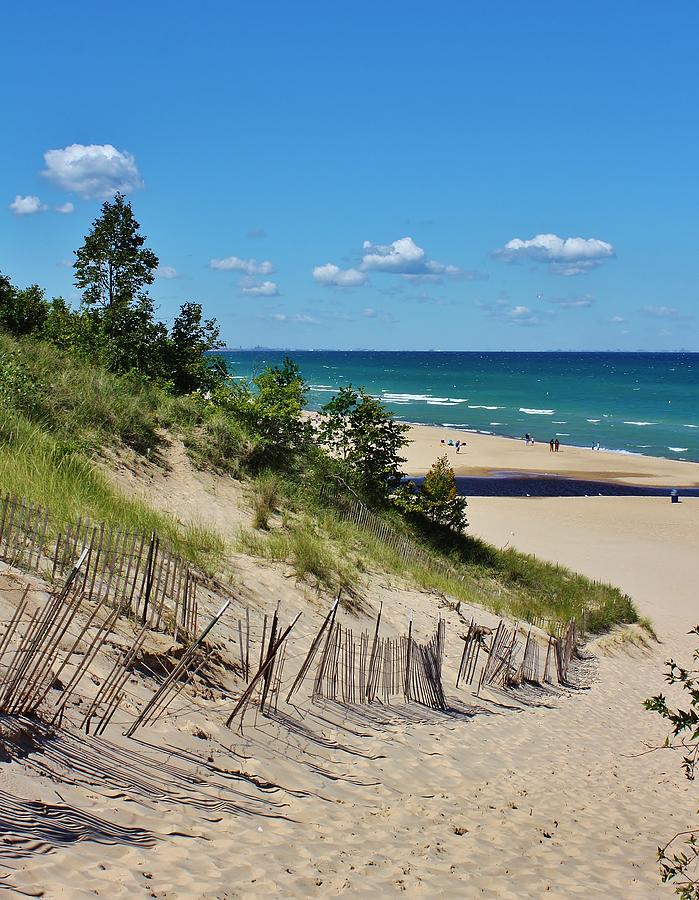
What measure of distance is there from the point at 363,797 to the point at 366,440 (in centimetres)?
1314

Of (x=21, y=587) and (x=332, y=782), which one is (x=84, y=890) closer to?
(x=332, y=782)

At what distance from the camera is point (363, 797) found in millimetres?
5898

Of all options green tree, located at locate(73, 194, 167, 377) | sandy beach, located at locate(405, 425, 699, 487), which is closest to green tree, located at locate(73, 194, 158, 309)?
green tree, located at locate(73, 194, 167, 377)

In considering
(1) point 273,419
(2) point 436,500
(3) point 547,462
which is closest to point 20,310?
(1) point 273,419

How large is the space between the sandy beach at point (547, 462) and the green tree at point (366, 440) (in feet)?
79.9

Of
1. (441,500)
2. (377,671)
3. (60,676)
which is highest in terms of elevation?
(441,500)

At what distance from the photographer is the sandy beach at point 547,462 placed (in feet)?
148

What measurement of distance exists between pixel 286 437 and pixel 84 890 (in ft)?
45.6

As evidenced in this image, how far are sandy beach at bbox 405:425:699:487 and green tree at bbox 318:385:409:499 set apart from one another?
24363 millimetres

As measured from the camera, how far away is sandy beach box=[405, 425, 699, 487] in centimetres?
4516

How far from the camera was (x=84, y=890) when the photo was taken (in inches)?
141

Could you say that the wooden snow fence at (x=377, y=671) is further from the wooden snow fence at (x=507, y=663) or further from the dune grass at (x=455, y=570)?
the dune grass at (x=455, y=570)

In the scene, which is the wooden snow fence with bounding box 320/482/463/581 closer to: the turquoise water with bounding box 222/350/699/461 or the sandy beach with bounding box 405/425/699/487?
the turquoise water with bounding box 222/350/699/461

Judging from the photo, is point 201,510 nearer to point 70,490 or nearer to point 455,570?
point 70,490
